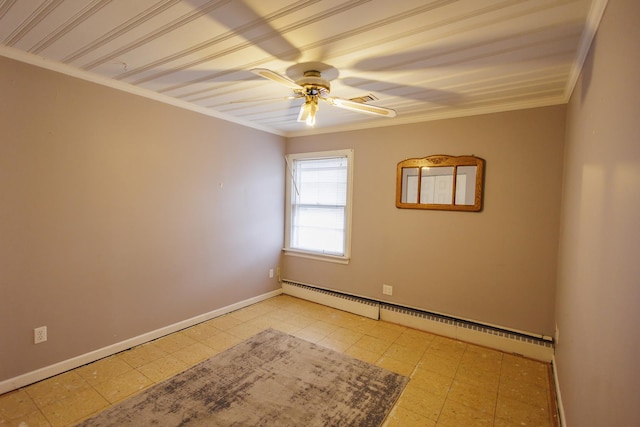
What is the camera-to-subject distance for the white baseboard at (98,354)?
218cm

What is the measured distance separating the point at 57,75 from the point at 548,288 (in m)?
4.57

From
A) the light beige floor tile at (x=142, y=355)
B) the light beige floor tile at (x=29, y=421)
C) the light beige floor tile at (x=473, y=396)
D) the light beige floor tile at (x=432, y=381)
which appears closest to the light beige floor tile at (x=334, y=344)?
the light beige floor tile at (x=432, y=381)

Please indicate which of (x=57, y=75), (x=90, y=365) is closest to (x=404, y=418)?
(x=90, y=365)

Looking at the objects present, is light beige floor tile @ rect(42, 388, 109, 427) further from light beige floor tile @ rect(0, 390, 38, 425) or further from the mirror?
the mirror

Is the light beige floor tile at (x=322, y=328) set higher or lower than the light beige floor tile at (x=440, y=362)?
lower

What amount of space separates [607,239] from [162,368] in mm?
3119

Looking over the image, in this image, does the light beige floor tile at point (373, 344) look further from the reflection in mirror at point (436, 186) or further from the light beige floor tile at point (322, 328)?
the reflection in mirror at point (436, 186)

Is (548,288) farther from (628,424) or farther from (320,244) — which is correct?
(320,244)

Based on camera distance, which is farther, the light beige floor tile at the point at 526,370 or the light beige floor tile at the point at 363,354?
the light beige floor tile at the point at 363,354

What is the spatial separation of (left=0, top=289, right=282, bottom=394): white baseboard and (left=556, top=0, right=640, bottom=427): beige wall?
333 centimetres

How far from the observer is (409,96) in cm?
273

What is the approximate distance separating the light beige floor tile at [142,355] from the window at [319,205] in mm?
2151

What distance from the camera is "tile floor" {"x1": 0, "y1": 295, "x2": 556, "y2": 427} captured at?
2.02 metres

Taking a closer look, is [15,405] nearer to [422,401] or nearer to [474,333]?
[422,401]
